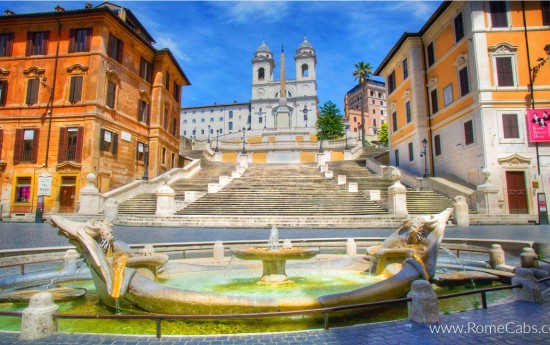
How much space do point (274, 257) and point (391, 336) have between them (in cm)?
356

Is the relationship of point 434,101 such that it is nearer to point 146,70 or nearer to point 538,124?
point 538,124

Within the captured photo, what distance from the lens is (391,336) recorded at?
3.77 m

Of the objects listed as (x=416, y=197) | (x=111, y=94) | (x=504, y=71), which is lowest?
(x=416, y=197)

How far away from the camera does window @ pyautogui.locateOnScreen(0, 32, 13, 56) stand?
2886 centimetres

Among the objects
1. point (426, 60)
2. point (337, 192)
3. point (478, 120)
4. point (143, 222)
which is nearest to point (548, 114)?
point (478, 120)

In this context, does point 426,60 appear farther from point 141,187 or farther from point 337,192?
point 141,187

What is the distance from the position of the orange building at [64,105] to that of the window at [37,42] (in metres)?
0.08

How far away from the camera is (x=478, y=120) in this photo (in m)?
23.8

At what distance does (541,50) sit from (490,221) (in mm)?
13796

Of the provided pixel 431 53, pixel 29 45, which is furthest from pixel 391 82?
pixel 29 45

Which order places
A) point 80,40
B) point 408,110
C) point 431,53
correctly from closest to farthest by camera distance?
1. point 80,40
2. point 431,53
3. point 408,110

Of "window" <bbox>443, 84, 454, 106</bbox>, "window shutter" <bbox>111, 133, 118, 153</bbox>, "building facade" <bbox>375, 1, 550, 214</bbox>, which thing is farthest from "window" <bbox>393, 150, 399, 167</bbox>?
"window shutter" <bbox>111, 133, 118, 153</bbox>

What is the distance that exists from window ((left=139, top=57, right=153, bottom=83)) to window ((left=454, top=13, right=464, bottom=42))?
2776 centimetres

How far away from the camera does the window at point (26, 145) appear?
2698 cm
